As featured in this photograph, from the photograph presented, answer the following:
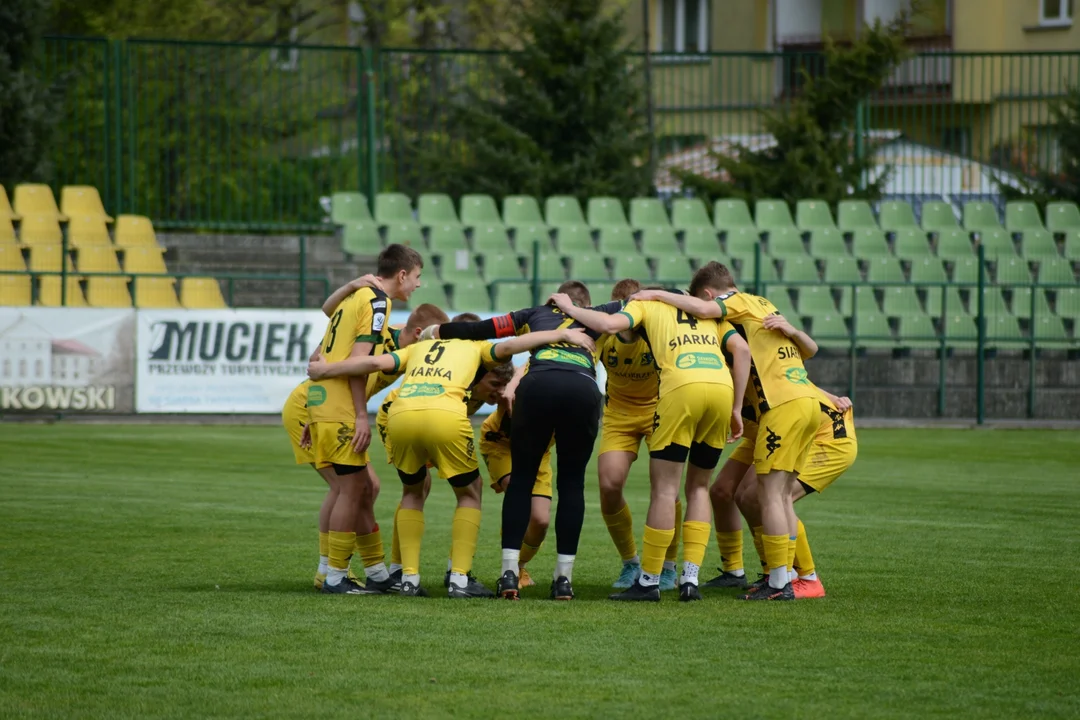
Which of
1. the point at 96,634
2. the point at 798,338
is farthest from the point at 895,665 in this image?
the point at 96,634

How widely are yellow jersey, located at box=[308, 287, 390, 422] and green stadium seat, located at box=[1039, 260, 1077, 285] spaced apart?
58.3ft

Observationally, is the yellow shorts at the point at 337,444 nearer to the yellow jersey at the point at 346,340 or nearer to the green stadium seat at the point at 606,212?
the yellow jersey at the point at 346,340

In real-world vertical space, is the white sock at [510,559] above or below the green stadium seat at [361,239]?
below

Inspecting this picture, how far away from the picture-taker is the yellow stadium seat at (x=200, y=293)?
2138 centimetres

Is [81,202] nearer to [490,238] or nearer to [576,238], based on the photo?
Result: [490,238]

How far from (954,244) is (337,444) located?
728 inches

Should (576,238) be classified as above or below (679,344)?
above

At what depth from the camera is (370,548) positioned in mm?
7824

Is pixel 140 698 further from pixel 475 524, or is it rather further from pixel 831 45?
pixel 831 45

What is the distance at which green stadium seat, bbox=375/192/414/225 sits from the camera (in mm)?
23594

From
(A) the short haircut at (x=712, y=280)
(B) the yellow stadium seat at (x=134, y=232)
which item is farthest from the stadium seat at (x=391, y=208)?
(A) the short haircut at (x=712, y=280)

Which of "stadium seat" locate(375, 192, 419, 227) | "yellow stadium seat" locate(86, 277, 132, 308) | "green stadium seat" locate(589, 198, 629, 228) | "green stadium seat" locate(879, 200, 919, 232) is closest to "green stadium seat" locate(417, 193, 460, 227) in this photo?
"stadium seat" locate(375, 192, 419, 227)

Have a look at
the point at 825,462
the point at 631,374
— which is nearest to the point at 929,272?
the point at 825,462

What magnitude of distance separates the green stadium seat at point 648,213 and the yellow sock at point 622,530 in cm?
1620
